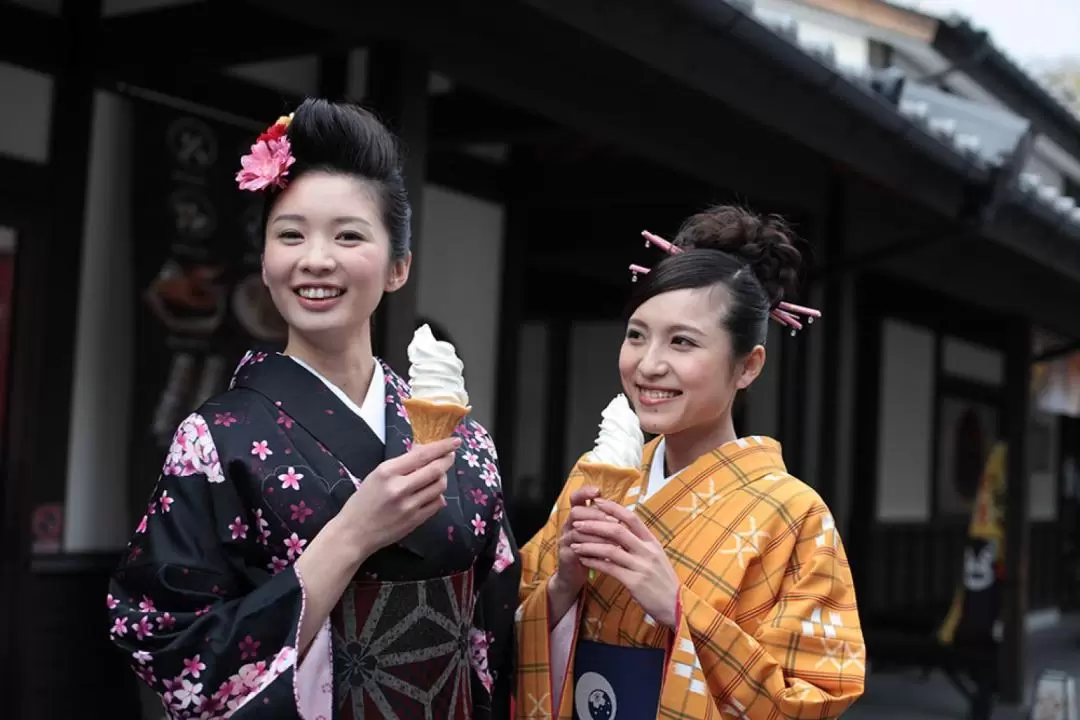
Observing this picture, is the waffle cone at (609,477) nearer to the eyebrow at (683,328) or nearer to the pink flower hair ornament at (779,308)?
the eyebrow at (683,328)

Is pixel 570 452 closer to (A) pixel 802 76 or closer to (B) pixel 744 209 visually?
(A) pixel 802 76

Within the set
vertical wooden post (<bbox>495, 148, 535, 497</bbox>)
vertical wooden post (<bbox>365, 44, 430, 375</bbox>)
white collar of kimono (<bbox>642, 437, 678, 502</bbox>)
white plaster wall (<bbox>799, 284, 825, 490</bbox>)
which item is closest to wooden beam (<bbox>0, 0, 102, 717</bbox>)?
vertical wooden post (<bbox>365, 44, 430, 375</bbox>)

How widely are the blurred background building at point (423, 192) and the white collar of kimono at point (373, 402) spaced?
1567 millimetres

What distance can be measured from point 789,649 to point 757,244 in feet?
3.00

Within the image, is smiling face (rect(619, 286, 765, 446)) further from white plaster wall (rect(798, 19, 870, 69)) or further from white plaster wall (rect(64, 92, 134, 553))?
white plaster wall (rect(798, 19, 870, 69))

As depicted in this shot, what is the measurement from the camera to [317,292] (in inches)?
97.4

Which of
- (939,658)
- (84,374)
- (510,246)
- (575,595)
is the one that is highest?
(510,246)

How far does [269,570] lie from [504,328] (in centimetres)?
573

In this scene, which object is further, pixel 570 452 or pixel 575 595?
pixel 570 452

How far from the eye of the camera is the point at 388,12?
4.23 meters

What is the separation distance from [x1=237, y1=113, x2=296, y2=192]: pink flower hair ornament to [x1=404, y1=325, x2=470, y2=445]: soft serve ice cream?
44cm

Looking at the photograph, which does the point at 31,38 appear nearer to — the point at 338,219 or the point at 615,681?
the point at 338,219

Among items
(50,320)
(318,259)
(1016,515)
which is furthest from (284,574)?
(1016,515)

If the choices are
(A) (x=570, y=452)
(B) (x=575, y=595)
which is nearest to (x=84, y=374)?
(B) (x=575, y=595)
